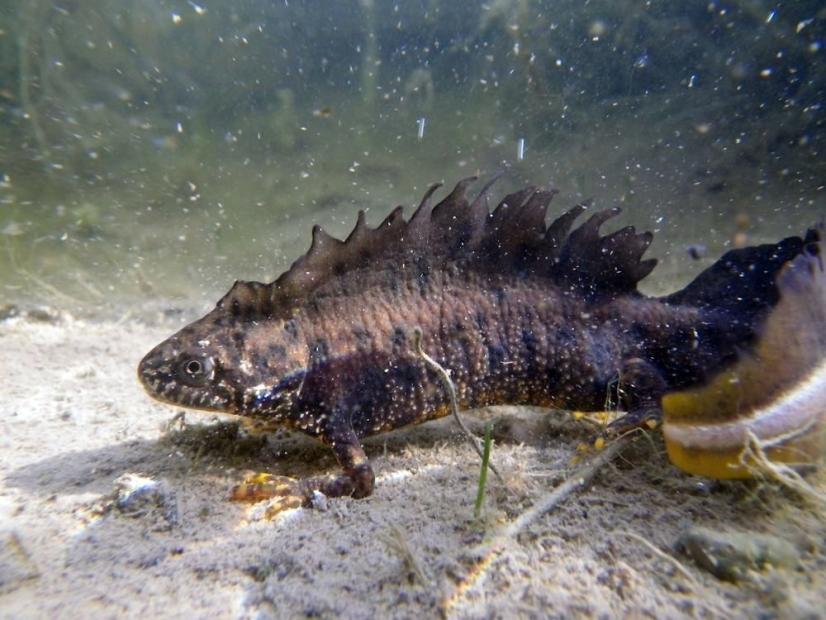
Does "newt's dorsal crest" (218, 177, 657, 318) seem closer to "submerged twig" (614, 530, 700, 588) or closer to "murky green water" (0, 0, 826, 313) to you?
"submerged twig" (614, 530, 700, 588)

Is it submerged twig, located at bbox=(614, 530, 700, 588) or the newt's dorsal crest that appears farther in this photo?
the newt's dorsal crest

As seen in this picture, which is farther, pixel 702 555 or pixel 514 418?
pixel 514 418

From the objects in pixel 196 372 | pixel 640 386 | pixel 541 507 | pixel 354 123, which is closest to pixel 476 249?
pixel 640 386

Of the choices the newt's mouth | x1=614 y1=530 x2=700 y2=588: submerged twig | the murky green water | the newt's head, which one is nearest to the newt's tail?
x1=614 y1=530 x2=700 y2=588: submerged twig

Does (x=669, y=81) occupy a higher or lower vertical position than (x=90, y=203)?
higher

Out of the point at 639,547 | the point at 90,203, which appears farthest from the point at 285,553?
the point at 90,203

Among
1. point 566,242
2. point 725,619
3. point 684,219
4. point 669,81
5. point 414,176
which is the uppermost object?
point 669,81

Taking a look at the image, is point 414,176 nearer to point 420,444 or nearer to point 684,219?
point 684,219

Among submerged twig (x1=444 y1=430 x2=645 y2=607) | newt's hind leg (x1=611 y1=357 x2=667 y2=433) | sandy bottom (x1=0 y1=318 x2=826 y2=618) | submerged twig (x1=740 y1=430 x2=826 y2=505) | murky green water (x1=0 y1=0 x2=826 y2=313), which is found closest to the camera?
sandy bottom (x1=0 y1=318 x2=826 y2=618)
